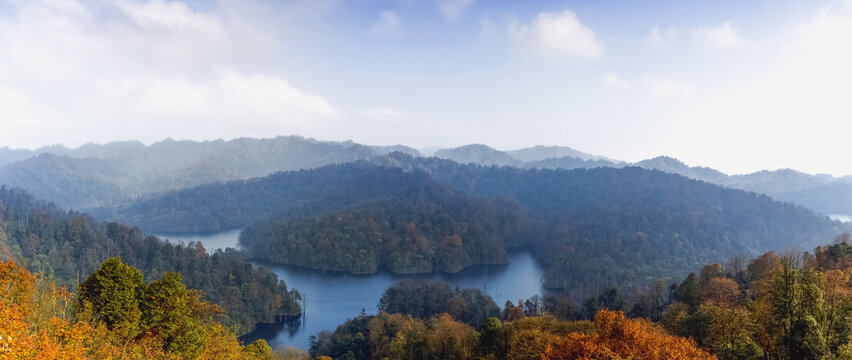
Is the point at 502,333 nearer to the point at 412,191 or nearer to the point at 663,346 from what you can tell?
the point at 663,346

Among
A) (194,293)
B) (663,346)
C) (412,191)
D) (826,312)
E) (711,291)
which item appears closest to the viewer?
(663,346)

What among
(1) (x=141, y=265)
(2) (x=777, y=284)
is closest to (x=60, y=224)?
(1) (x=141, y=265)

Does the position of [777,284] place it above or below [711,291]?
above

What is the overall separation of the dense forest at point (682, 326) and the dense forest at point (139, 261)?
62.8ft

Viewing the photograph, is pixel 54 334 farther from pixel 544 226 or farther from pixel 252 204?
pixel 252 204

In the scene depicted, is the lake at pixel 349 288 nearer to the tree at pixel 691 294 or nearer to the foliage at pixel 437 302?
the foliage at pixel 437 302

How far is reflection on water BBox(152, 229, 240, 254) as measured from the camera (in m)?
143

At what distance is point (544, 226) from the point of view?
151125mm

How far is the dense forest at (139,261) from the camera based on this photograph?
7625 cm

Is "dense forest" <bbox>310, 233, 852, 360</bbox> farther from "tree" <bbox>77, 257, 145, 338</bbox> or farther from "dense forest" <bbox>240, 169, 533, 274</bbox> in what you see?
"dense forest" <bbox>240, 169, 533, 274</bbox>

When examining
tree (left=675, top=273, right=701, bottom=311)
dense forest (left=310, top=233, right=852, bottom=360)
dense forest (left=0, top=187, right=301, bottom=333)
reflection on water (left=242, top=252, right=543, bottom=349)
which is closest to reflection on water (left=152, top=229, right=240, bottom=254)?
reflection on water (left=242, top=252, right=543, bottom=349)

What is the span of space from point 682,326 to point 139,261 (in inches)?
3935

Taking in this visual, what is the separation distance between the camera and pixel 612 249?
11612 centimetres

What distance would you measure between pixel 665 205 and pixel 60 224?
173 metres
